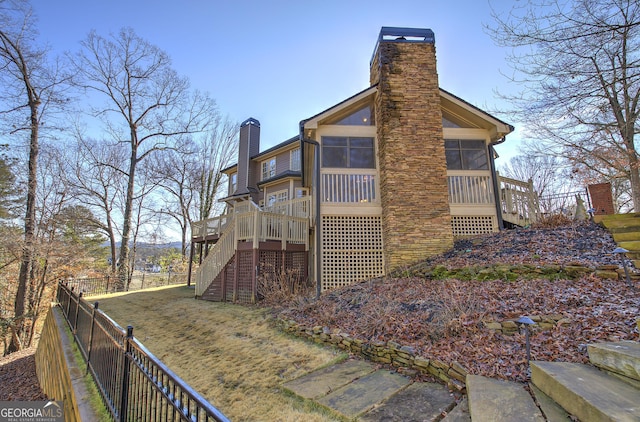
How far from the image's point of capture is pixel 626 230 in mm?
6578

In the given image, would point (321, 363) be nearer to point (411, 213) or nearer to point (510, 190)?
point (411, 213)

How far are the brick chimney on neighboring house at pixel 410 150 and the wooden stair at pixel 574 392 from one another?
18.9 feet

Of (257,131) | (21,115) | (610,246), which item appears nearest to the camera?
(610,246)

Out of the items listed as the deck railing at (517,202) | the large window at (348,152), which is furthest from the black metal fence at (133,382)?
the deck railing at (517,202)

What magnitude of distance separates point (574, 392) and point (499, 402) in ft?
1.99

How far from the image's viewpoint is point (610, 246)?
6238 millimetres

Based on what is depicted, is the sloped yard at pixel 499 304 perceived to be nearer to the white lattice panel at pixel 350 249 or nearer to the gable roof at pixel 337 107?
the white lattice panel at pixel 350 249

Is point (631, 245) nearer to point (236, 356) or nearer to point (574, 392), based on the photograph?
point (574, 392)

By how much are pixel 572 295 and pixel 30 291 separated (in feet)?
70.1

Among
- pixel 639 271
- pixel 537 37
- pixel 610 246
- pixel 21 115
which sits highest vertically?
pixel 21 115

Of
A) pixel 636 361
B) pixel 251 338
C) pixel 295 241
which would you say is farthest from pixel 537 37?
pixel 295 241

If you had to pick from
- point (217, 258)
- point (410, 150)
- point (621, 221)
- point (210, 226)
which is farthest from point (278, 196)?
point (621, 221)

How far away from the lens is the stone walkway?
3.02 m

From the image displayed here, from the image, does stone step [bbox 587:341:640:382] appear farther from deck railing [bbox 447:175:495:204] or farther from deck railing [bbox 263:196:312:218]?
deck railing [bbox 263:196:312:218]
